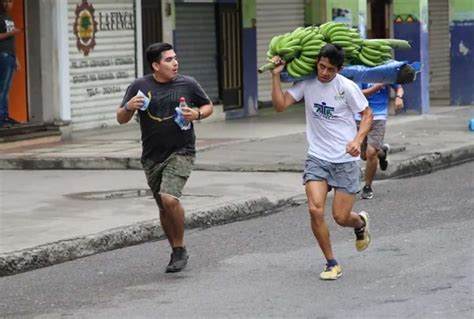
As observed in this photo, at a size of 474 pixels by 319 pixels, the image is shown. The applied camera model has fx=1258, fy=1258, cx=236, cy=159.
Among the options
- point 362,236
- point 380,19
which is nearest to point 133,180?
point 362,236

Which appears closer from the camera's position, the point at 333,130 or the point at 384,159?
the point at 333,130

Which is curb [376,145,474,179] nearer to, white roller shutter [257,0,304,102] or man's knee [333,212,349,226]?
man's knee [333,212,349,226]

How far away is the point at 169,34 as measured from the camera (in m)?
21.4

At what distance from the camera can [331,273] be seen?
9.10 m

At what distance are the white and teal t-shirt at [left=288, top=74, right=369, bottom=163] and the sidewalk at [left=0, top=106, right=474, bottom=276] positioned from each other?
2490 mm

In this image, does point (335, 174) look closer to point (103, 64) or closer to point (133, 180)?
point (133, 180)

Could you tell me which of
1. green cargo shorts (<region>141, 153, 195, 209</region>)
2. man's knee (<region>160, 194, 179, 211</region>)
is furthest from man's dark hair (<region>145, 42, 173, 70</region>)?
man's knee (<region>160, 194, 179, 211</region>)

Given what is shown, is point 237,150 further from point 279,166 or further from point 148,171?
point 148,171

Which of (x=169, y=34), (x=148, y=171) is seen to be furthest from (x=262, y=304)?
(x=169, y=34)

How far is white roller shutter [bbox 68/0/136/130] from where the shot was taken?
19.3m

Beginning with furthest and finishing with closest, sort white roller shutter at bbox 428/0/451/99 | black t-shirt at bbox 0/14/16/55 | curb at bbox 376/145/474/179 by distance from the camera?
1. white roller shutter at bbox 428/0/451/99
2. black t-shirt at bbox 0/14/16/55
3. curb at bbox 376/145/474/179

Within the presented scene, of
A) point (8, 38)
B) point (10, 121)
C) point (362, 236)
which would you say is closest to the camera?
point (362, 236)

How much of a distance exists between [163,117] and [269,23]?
50.0ft

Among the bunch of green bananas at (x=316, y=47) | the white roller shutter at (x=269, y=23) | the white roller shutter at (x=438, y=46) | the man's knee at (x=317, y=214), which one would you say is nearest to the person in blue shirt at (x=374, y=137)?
the bunch of green bananas at (x=316, y=47)
